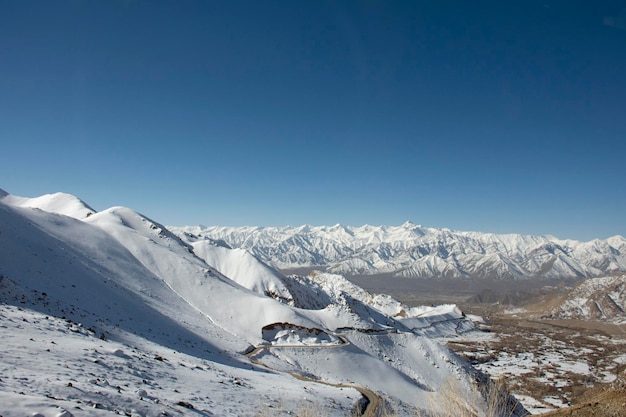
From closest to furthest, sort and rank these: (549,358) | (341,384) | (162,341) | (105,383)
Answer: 1. (105,383)
2. (162,341)
3. (341,384)
4. (549,358)

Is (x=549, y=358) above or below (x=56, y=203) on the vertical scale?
below

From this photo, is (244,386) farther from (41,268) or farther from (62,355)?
(41,268)

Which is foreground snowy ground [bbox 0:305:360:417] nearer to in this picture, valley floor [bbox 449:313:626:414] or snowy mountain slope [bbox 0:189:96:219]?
valley floor [bbox 449:313:626:414]

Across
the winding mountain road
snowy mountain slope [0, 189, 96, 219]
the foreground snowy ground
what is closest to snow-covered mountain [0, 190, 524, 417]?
the foreground snowy ground

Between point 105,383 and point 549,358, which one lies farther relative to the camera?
point 549,358

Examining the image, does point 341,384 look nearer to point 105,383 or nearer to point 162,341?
point 162,341

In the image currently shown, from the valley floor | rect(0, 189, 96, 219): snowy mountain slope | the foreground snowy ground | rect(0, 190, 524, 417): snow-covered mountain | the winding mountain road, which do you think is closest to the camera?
the foreground snowy ground

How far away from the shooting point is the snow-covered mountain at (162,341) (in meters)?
13.9

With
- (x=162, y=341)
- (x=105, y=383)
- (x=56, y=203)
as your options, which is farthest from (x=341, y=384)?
(x=56, y=203)

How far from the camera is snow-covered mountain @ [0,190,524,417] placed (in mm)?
13883

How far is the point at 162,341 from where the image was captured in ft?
109

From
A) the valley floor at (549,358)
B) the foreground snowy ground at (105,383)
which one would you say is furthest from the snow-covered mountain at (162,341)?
the valley floor at (549,358)

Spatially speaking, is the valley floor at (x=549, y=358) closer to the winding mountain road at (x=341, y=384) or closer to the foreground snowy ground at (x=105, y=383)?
the winding mountain road at (x=341, y=384)

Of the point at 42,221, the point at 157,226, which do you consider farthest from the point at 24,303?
the point at 157,226
